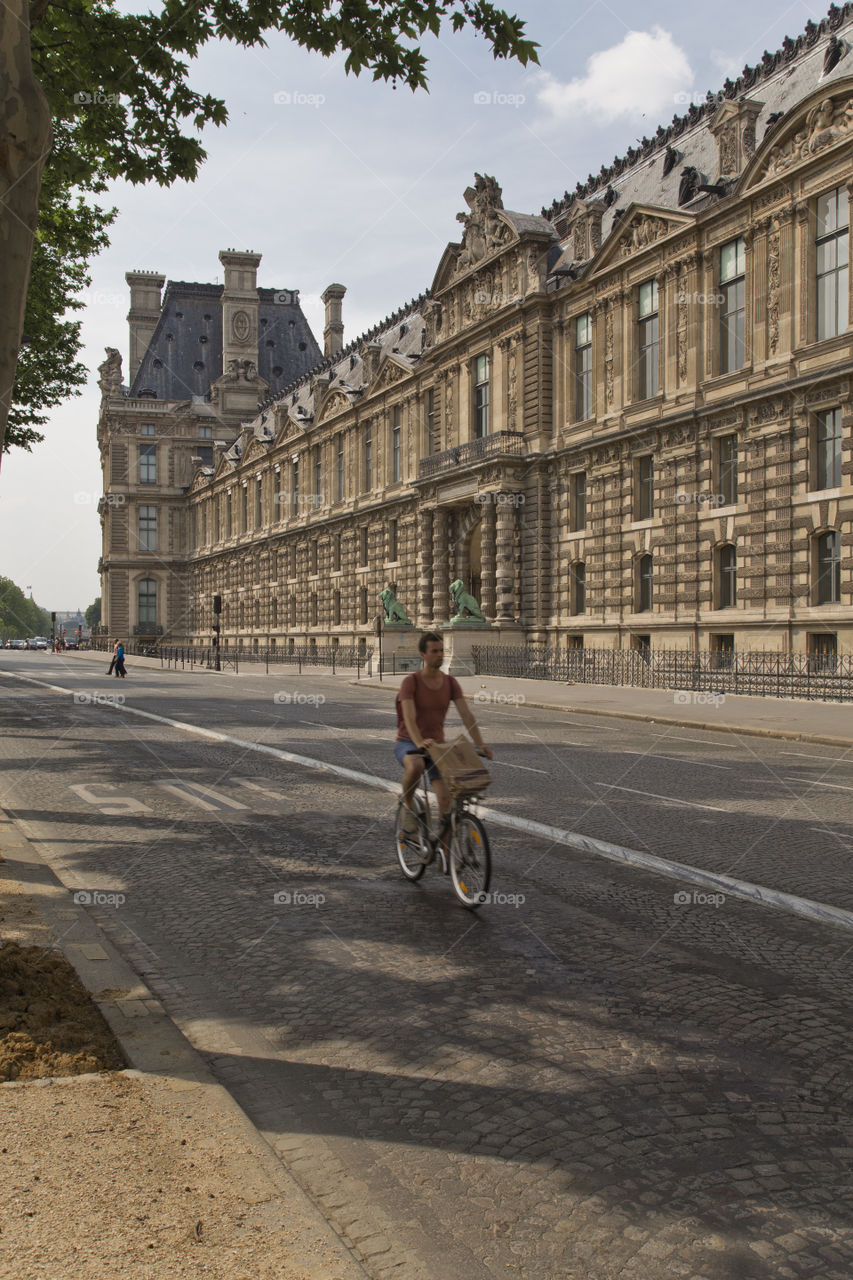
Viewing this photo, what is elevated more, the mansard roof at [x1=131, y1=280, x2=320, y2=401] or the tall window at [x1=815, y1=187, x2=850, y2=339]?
the mansard roof at [x1=131, y1=280, x2=320, y2=401]

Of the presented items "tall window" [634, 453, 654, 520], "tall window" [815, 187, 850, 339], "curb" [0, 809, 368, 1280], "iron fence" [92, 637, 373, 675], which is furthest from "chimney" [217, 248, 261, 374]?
"curb" [0, 809, 368, 1280]

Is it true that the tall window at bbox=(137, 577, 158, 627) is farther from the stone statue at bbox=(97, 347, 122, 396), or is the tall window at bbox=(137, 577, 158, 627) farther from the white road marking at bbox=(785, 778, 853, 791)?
the white road marking at bbox=(785, 778, 853, 791)

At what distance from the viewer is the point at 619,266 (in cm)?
3591

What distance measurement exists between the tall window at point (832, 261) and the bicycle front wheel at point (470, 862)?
25.4 meters

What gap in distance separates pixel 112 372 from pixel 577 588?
76.5m

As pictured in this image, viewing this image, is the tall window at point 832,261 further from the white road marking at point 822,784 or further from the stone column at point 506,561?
the white road marking at point 822,784

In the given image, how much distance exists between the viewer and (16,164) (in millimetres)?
4008

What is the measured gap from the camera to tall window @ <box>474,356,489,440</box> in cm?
4591

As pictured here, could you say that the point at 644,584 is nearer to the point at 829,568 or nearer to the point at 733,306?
the point at 829,568

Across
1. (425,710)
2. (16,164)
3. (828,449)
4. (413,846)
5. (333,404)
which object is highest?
(333,404)

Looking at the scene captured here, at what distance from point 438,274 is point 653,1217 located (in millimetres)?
49329

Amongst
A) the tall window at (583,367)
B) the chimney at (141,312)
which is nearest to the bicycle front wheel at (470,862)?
the tall window at (583,367)

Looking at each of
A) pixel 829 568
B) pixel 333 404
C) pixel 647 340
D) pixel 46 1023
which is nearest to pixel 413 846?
pixel 46 1023

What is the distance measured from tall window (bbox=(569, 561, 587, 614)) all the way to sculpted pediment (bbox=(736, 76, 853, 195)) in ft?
47.7
